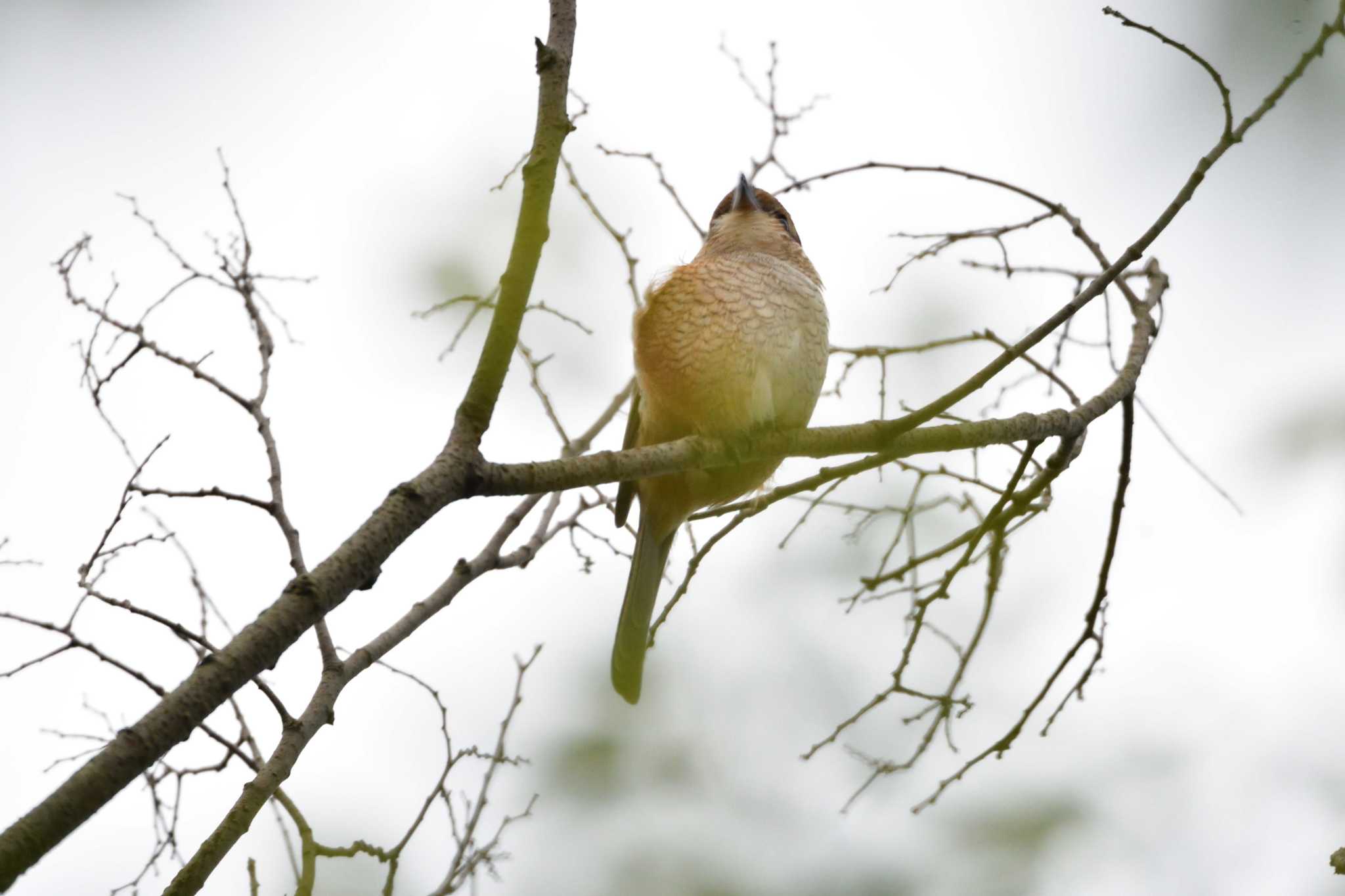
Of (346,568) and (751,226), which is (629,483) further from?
(346,568)

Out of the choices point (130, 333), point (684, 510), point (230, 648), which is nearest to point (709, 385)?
point (684, 510)

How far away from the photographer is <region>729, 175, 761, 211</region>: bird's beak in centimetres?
496

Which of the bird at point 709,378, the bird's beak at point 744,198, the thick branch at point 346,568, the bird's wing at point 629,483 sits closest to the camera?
the thick branch at point 346,568

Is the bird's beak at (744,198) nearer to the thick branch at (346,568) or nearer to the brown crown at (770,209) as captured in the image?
the brown crown at (770,209)

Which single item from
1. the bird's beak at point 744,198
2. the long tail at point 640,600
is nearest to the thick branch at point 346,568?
the long tail at point 640,600

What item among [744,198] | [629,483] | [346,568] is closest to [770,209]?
[744,198]

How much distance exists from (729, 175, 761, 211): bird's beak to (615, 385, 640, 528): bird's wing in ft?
3.45

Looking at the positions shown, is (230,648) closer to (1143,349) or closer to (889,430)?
(889,430)

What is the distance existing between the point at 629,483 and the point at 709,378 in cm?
77

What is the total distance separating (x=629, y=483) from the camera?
4.40 m

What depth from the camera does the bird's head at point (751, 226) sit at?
471 centimetres

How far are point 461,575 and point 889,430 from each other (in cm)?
156

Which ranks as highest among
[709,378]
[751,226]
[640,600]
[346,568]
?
[751,226]

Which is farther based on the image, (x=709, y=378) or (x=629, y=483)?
(x=629, y=483)
